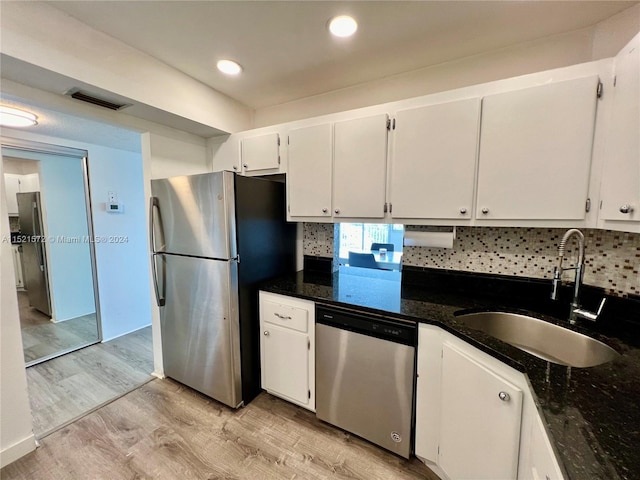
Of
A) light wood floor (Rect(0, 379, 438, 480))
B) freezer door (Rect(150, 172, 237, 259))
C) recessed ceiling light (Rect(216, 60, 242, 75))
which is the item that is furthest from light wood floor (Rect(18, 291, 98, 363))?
recessed ceiling light (Rect(216, 60, 242, 75))

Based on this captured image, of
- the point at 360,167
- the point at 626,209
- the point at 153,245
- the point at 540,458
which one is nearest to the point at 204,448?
the point at 153,245

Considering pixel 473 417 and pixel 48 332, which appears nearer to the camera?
pixel 473 417

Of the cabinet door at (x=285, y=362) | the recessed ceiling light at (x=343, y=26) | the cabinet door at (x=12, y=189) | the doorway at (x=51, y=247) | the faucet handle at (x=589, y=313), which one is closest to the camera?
the faucet handle at (x=589, y=313)

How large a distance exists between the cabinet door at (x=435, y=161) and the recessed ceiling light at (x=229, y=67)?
1217mm

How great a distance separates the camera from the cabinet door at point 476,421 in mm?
1032

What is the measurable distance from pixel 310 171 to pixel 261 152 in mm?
526

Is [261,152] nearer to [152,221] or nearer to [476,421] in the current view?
[152,221]

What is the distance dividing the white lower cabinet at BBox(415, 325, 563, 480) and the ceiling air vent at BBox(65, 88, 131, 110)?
7.97 ft

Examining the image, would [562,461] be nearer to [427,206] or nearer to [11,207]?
[427,206]

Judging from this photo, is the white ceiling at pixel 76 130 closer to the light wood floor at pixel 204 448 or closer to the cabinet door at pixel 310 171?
the cabinet door at pixel 310 171

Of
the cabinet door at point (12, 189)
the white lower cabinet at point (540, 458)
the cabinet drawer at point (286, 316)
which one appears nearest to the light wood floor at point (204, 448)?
the cabinet drawer at point (286, 316)

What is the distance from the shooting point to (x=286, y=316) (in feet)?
6.07

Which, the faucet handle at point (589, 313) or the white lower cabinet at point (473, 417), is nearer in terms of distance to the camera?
the white lower cabinet at point (473, 417)

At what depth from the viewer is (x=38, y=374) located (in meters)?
2.39
